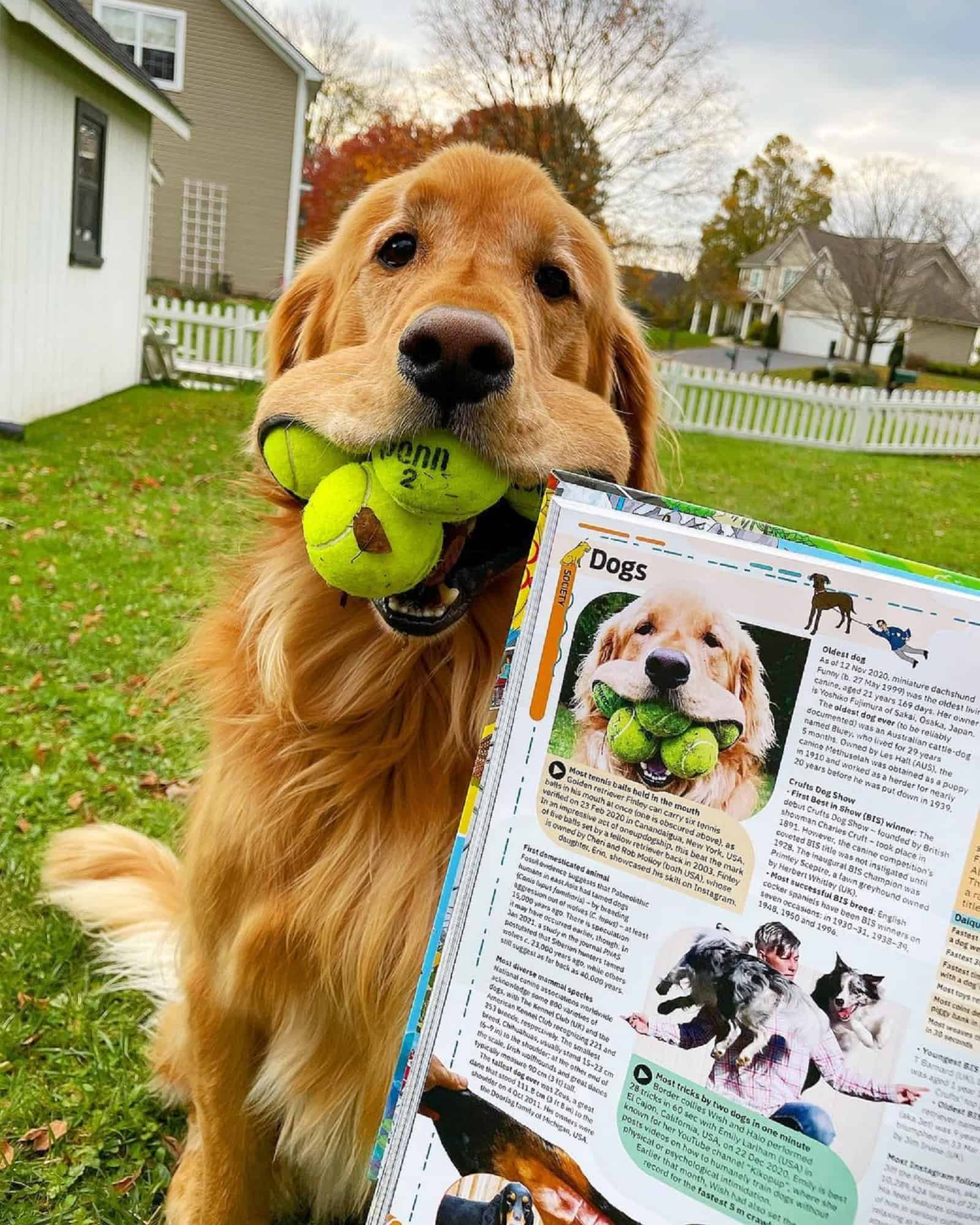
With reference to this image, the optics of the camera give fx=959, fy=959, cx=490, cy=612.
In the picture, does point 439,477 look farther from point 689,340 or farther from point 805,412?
point 689,340

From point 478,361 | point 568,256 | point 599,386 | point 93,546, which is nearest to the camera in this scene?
point 478,361

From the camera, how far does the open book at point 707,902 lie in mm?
1068

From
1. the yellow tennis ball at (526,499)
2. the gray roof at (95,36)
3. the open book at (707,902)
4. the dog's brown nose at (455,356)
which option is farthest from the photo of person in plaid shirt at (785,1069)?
the gray roof at (95,36)

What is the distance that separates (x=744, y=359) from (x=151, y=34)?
99.5 feet

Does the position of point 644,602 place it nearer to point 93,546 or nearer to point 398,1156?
point 398,1156

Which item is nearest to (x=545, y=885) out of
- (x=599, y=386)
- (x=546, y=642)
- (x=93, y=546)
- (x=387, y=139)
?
(x=546, y=642)

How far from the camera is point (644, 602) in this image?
3.98 ft

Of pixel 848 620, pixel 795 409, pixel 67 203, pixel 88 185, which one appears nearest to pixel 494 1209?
pixel 848 620

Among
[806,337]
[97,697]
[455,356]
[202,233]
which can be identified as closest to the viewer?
[455,356]

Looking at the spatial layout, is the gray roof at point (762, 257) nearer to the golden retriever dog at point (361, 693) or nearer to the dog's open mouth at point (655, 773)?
the golden retriever dog at point (361, 693)

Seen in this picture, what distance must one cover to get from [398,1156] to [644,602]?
79cm

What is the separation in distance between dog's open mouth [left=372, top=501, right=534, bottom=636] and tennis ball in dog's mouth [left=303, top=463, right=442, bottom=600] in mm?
71

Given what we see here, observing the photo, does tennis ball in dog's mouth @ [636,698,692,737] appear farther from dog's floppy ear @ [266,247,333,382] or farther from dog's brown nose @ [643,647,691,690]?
dog's floppy ear @ [266,247,333,382]

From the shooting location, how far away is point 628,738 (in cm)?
121
